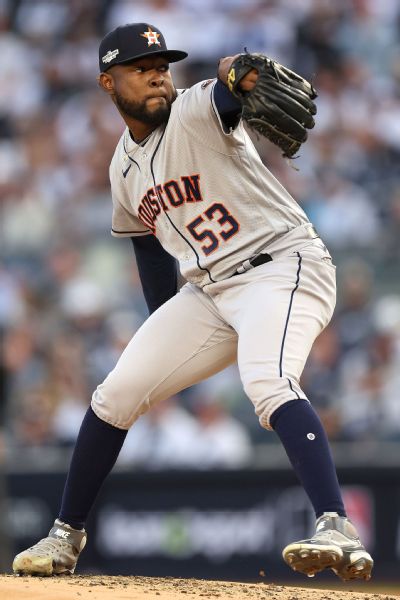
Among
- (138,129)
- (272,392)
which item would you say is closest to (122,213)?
(138,129)

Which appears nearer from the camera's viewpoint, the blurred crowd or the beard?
the beard

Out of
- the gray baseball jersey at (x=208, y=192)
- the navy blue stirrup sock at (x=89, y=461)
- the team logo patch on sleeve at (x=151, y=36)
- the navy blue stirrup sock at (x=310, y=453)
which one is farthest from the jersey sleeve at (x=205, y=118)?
the navy blue stirrup sock at (x=89, y=461)

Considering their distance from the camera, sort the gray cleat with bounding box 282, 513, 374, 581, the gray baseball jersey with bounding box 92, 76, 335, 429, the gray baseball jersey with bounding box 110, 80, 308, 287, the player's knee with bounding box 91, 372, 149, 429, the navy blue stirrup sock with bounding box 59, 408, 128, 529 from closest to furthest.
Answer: the gray cleat with bounding box 282, 513, 374, 581 → the gray baseball jersey with bounding box 92, 76, 335, 429 → the gray baseball jersey with bounding box 110, 80, 308, 287 → the player's knee with bounding box 91, 372, 149, 429 → the navy blue stirrup sock with bounding box 59, 408, 128, 529

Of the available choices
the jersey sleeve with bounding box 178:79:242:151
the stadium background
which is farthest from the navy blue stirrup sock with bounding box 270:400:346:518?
the stadium background

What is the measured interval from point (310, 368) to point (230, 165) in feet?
15.5

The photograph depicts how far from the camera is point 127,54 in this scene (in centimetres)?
361

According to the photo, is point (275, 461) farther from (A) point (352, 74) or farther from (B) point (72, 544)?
(A) point (352, 74)

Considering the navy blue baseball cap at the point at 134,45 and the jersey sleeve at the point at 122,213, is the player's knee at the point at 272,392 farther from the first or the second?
the navy blue baseball cap at the point at 134,45

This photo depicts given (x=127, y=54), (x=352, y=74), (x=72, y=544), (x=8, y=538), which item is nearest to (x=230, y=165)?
(x=127, y=54)

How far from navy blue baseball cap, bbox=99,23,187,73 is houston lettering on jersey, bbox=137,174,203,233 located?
1.39 feet

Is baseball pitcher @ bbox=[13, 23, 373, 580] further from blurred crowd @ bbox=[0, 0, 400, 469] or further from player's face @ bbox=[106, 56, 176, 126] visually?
blurred crowd @ bbox=[0, 0, 400, 469]

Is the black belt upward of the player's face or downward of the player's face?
downward

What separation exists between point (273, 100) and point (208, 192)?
0.47 meters

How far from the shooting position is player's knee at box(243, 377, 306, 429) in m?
3.31
